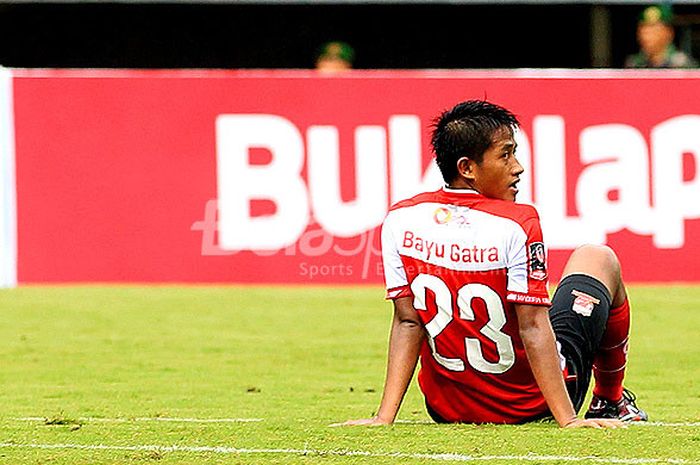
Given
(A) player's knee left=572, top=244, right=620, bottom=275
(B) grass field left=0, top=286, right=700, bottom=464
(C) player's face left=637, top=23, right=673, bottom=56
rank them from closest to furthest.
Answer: (B) grass field left=0, top=286, right=700, bottom=464, (A) player's knee left=572, top=244, right=620, bottom=275, (C) player's face left=637, top=23, right=673, bottom=56

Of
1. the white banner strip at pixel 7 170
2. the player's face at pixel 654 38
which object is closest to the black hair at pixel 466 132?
the white banner strip at pixel 7 170

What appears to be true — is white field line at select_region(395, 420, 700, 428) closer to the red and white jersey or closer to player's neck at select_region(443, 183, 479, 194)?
the red and white jersey

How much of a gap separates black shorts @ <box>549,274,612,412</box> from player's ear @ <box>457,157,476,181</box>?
73 cm

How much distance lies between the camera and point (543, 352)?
18.4ft

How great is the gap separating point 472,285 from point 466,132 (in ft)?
1.72

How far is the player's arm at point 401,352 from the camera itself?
19.1 ft

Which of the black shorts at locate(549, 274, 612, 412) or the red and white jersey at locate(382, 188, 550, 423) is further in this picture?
the black shorts at locate(549, 274, 612, 412)

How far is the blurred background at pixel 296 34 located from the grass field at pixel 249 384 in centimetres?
798

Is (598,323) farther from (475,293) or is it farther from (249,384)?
(249,384)

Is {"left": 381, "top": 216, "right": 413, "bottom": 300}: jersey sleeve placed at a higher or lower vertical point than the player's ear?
lower

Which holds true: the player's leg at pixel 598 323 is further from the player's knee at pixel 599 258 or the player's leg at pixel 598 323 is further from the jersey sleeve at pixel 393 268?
the jersey sleeve at pixel 393 268

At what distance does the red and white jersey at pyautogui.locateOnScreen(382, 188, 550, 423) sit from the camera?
5.64 metres

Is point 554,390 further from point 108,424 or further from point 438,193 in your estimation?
point 108,424

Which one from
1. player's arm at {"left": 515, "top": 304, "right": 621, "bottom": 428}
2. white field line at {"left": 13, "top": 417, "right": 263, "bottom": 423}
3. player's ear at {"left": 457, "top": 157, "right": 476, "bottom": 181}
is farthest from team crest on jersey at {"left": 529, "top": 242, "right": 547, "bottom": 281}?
white field line at {"left": 13, "top": 417, "right": 263, "bottom": 423}
